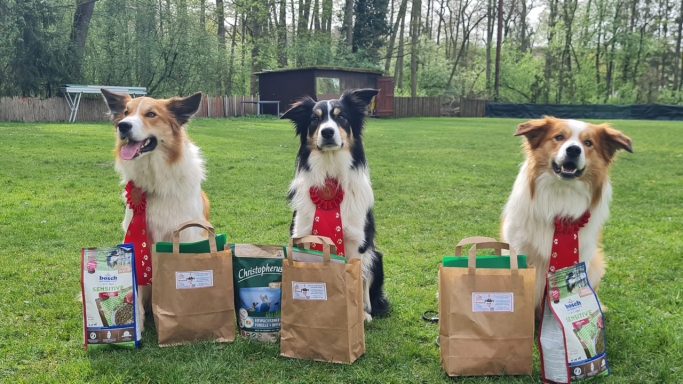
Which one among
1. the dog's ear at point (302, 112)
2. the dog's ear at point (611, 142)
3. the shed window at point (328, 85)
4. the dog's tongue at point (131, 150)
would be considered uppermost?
the shed window at point (328, 85)

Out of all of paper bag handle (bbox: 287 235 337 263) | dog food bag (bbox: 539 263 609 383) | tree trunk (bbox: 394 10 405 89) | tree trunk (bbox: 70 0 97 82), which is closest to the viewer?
dog food bag (bbox: 539 263 609 383)

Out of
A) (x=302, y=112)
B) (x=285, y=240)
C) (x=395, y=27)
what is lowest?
(x=285, y=240)

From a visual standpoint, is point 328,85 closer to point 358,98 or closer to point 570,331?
point 358,98

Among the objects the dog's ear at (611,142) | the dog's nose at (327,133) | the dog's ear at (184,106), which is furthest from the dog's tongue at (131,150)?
the dog's ear at (611,142)

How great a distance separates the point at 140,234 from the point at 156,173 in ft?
1.49

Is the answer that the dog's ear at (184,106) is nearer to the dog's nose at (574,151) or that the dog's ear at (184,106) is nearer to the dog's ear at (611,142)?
the dog's nose at (574,151)

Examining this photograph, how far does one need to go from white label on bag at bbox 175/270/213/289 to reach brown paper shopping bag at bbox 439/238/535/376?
4.86ft

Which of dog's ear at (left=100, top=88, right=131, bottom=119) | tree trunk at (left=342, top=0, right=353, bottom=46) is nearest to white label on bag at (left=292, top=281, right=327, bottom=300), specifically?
dog's ear at (left=100, top=88, right=131, bottom=119)

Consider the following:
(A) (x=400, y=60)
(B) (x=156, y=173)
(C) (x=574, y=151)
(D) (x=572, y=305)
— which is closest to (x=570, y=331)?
(D) (x=572, y=305)

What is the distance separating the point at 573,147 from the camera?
3400 mm

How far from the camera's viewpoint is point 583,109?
3784 centimetres

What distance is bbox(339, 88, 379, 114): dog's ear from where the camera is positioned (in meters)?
4.04

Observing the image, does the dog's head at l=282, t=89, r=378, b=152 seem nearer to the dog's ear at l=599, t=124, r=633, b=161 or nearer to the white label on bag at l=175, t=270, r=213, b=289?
the white label on bag at l=175, t=270, r=213, b=289

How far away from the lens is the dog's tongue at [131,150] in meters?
3.68
